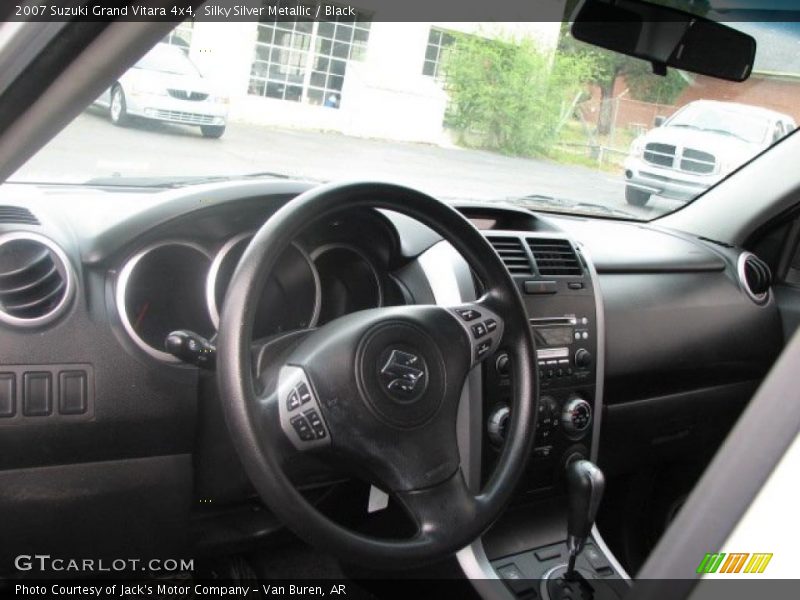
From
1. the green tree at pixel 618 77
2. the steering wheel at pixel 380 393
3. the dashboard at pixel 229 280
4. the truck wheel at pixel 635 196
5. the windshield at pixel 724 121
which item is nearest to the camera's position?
the steering wheel at pixel 380 393

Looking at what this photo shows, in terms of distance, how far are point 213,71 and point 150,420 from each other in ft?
3.07

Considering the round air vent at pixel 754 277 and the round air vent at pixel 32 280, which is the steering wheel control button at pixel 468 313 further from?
the round air vent at pixel 754 277

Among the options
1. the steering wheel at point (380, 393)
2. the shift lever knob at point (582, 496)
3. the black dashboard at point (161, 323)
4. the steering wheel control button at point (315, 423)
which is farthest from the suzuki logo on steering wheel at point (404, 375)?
the shift lever knob at point (582, 496)

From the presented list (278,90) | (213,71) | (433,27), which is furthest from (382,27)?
(213,71)

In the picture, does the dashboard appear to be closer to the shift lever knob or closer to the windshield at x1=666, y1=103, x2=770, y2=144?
the shift lever knob

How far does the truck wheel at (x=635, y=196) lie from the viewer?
3415 mm

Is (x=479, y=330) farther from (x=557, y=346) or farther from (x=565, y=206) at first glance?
(x=565, y=206)

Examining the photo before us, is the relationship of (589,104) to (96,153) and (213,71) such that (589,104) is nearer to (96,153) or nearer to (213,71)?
(213,71)

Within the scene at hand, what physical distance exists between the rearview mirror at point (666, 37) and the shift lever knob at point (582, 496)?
1117mm

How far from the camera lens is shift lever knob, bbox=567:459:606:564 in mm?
2207

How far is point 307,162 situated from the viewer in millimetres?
2625

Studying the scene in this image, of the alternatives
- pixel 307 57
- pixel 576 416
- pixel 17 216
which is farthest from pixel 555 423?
pixel 17 216

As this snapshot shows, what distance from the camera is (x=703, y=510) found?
3.03 feet

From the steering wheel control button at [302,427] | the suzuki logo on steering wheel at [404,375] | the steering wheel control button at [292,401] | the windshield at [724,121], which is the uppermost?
the windshield at [724,121]
